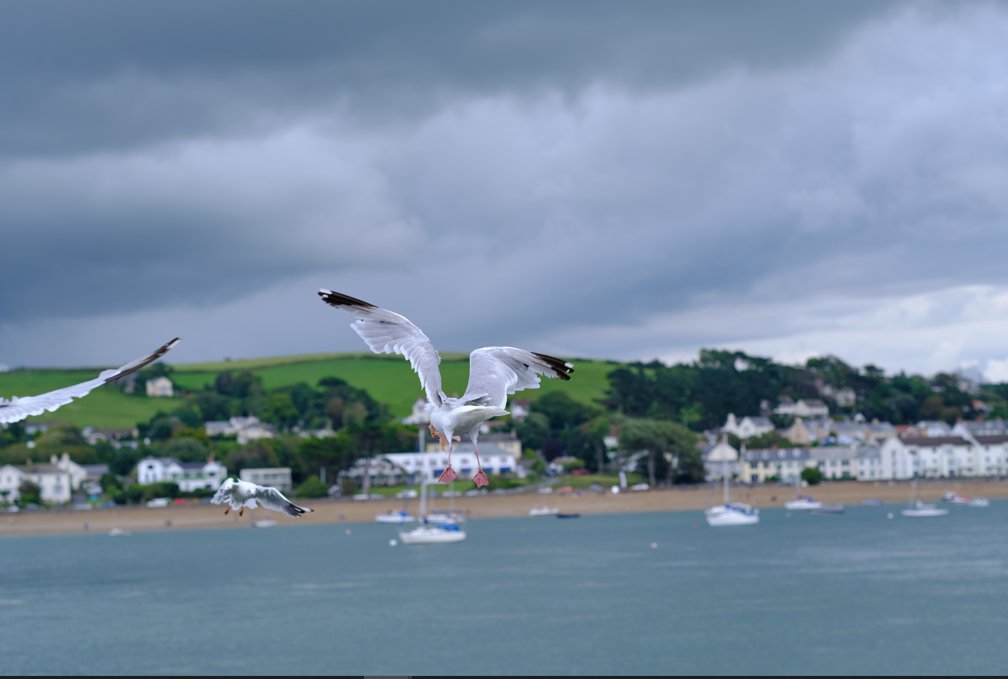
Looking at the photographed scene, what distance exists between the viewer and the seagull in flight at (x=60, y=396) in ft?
28.4

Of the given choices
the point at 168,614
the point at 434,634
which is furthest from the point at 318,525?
the point at 434,634

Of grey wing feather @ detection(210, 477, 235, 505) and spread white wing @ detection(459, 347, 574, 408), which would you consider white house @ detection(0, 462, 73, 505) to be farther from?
spread white wing @ detection(459, 347, 574, 408)

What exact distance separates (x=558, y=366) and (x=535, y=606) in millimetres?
73830

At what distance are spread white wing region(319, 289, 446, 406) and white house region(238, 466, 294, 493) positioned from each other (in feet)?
527

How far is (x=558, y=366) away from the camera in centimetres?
1008

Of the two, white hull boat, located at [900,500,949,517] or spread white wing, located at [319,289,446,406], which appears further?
white hull boat, located at [900,500,949,517]

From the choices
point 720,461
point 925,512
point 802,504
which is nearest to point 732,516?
point 802,504

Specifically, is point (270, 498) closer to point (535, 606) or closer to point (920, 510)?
point (535, 606)

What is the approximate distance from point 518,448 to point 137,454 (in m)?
54.1

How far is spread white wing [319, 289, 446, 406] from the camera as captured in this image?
32.0 ft

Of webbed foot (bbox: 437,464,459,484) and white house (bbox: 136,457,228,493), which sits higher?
webbed foot (bbox: 437,464,459,484)

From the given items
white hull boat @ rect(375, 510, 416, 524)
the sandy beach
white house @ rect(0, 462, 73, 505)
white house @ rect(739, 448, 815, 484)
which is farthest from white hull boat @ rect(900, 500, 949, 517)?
white house @ rect(0, 462, 73, 505)

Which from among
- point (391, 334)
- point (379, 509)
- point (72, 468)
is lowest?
point (379, 509)

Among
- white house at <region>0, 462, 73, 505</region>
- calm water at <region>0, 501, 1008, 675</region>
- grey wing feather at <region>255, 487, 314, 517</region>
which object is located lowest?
calm water at <region>0, 501, 1008, 675</region>
